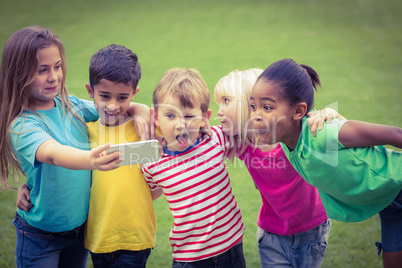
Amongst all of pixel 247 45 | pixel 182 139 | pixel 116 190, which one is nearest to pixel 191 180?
pixel 182 139

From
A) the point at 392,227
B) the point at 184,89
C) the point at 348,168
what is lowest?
the point at 392,227

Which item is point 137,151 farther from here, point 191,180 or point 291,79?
point 291,79

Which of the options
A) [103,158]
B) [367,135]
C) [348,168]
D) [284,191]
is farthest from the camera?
[284,191]

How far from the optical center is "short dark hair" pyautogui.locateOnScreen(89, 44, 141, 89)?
226 cm

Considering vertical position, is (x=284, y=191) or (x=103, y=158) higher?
(x=103, y=158)

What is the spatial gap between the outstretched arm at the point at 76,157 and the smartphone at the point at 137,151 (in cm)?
3

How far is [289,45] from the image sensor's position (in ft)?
29.1

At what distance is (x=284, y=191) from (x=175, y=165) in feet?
2.12

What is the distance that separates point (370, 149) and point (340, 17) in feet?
30.3

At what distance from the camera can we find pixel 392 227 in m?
2.30

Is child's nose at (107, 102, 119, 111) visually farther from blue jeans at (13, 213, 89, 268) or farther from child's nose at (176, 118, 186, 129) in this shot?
blue jeans at (13, 213, 89, 268)

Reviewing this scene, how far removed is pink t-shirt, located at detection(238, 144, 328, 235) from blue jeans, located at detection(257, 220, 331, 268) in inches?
1.9

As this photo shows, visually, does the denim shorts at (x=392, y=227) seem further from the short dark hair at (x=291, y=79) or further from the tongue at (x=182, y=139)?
the tongue at (x=182, y=139)

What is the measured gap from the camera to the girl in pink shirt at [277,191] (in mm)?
2447
